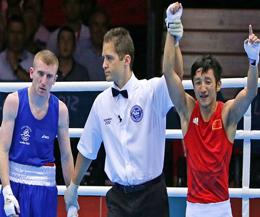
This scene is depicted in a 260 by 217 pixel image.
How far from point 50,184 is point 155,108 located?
0.84 m

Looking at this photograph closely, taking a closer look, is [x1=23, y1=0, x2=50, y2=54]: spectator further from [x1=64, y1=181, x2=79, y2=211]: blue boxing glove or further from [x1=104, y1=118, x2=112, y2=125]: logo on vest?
[x1=104, y1=118, x2=112, y2=125]: logo on vest

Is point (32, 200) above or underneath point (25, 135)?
underneath

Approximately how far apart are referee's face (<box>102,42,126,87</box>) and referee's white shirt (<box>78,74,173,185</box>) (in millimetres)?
72

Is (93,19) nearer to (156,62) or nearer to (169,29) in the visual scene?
(156,62)

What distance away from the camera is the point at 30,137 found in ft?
19.3

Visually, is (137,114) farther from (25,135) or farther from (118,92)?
(25,135)

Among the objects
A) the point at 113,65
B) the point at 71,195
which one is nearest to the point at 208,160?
the point at 113,65

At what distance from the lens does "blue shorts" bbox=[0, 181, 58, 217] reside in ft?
19.1

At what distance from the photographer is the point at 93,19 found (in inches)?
347

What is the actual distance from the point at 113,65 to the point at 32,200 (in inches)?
38.3

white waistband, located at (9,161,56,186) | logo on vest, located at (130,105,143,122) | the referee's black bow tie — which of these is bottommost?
white waistband, located at (9,161,56,186)

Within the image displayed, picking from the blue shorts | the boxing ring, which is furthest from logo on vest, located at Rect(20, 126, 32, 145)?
the boxing ring

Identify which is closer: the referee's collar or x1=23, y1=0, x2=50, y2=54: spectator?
the referee's collar

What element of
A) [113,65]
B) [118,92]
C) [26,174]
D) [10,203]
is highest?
[113,65]
